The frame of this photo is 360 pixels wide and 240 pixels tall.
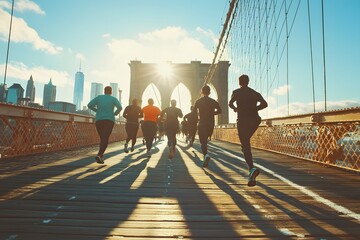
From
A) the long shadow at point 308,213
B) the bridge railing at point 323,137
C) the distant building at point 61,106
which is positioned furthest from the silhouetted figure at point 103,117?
the distant building at point 61,106

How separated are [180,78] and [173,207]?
4291 cm

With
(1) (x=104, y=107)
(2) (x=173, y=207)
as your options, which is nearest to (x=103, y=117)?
(1) (x=104, y=107)

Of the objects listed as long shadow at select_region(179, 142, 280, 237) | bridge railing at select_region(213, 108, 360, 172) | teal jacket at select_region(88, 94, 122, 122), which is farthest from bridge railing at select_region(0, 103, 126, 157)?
bridge railing at select_region(213, 108, 360, 172)

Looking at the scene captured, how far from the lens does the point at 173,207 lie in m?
2.49

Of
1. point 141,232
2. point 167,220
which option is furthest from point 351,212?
point 141,232

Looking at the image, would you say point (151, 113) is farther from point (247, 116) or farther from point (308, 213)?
point (308, 213)

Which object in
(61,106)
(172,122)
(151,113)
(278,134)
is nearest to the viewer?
(172,122)

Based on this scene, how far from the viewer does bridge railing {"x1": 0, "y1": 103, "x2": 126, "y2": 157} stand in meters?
5.64

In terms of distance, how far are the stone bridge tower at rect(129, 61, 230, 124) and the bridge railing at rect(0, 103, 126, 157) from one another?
112 feet

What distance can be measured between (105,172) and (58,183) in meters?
1.04

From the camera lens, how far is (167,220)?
213cm

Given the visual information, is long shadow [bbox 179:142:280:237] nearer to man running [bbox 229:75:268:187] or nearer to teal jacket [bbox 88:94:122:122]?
man running [bbox 229:75:268:187]

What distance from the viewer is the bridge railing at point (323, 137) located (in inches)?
191

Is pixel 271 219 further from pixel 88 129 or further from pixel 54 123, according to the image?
pixel 88 129
